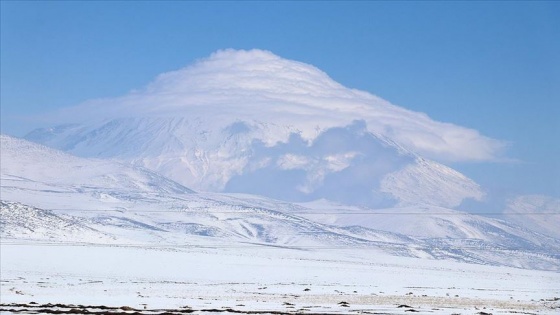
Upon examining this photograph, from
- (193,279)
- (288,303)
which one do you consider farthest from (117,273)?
(288,303)

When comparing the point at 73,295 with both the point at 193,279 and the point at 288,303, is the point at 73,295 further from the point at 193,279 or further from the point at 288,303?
the point at 193,279

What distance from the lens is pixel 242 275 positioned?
122 m

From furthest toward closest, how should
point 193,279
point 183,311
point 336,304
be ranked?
point 193,279
point 336,304
point 183,311

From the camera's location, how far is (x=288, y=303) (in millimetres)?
61188

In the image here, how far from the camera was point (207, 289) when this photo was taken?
84625 mm

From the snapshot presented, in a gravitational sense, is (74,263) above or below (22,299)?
above

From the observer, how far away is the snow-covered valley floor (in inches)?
2259

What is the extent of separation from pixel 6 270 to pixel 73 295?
166 feet

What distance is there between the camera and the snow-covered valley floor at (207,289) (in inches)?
2259

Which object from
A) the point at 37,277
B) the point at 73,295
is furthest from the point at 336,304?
the point at 37,277

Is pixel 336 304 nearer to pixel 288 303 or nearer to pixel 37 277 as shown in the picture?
pixel 288 303

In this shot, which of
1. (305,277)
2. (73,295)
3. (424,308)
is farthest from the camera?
(305,277)

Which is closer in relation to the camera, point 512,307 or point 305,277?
point 512,307

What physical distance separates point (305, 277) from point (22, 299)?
62.0 metres
